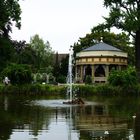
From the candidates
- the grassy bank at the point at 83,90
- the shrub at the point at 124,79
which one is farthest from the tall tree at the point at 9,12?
the shrub at the point at 124,79

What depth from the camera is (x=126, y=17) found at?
55.7m

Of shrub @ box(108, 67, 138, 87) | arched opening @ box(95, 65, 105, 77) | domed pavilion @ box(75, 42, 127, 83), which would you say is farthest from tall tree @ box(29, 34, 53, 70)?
shrub @ box(108, 67, 138, 87)

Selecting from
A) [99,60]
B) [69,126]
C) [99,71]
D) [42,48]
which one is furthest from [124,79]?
[42,48]

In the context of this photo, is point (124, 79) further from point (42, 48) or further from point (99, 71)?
point (42, 48)

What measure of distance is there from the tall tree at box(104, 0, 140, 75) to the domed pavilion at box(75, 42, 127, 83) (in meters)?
11.7

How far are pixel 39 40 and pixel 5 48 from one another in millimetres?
68868

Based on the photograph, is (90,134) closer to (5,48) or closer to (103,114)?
(103,114)

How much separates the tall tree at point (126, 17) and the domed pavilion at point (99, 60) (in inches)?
461

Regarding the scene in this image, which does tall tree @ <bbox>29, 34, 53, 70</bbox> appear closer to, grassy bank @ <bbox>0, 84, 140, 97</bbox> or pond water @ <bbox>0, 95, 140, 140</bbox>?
grassy bank @ <bbox>0, 84, 140, 97</bbox>

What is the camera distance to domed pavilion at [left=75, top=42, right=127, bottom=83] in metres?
69.9

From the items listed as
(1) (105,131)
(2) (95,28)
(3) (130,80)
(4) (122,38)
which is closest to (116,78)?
(3) (130,80)

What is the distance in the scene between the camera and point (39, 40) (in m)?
121

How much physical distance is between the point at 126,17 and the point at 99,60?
15.2 metres

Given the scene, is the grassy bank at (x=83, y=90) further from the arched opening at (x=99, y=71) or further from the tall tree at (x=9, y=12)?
the arched opening at (x=99, y=71)
